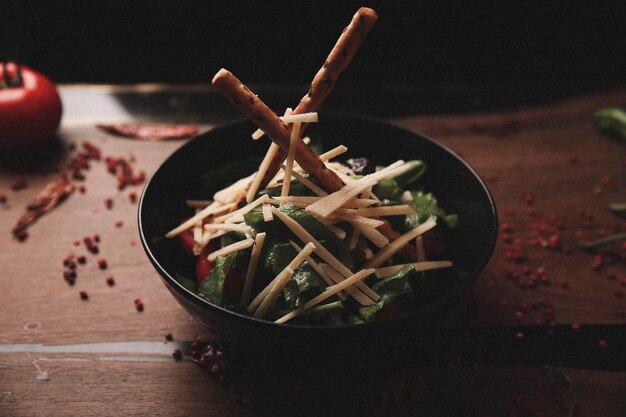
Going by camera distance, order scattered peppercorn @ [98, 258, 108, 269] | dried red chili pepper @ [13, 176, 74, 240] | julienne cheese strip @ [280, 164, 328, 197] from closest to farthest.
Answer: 1. julienne cheese strip @ [280, 164, 328, 197]
2. scattered peppercorn @ [98, 258, 108, 269]
3. dried red chili pepper @ [13, 176, 74, 240]

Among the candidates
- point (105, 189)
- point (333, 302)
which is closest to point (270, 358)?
point (333, 302)

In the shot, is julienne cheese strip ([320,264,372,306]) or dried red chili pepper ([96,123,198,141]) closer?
julienne cheese strip ([320,264,372,306])

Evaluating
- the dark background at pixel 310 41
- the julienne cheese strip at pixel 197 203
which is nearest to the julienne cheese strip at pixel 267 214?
the julienne cheese strip at pixel 197 203

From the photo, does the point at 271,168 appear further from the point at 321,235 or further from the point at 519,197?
the point at 519,197

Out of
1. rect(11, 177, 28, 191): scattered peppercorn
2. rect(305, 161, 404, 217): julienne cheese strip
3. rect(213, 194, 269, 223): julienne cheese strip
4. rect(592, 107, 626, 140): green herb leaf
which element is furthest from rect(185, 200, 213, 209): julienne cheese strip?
rect(592, 107, 626, 140): green herb leaf

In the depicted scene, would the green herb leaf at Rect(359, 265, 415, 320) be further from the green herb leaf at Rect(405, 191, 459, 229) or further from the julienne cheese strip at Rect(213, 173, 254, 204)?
the julienne cheese strip at Rect(213, 173, 254, 204)

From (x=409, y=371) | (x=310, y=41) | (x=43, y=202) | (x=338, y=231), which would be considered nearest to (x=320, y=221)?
(x=338, y=231)

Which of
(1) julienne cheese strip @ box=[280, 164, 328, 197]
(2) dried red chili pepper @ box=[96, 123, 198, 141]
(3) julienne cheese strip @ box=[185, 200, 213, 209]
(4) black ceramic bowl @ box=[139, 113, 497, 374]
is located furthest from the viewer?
(2) dried red chili pepper @ box=[96, 123, 198, 141]
